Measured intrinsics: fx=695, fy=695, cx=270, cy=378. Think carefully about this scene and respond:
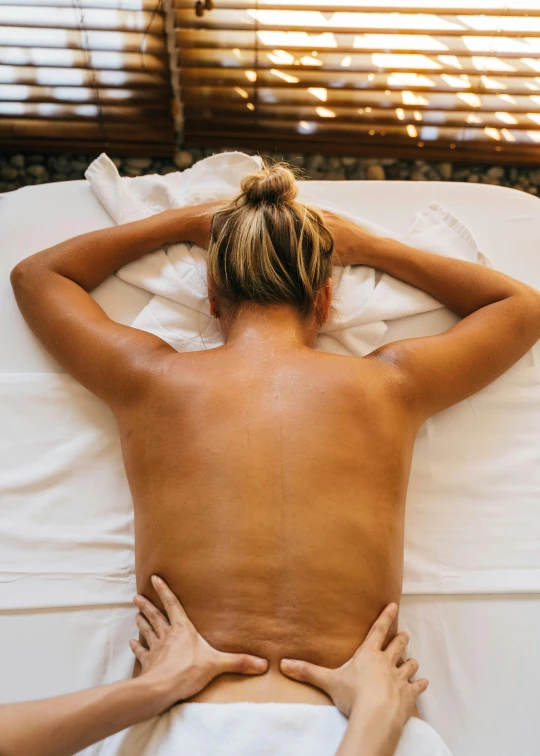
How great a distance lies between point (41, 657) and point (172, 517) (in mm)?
347

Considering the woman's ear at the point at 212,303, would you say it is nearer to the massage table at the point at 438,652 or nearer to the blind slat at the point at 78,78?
the massage table at the point at 438,652

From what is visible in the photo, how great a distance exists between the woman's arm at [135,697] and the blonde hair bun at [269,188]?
2.23 feet

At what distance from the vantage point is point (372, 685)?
3.34 ft

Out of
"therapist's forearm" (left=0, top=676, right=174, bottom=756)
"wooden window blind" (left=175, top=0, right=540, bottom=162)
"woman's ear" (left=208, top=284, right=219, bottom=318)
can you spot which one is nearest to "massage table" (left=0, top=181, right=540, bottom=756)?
"therapist's forearm" (left=0, top=676, right=174, bottom=756)

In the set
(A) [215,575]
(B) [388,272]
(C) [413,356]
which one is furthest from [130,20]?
(A) [215,575]

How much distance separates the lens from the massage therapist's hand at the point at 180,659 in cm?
102

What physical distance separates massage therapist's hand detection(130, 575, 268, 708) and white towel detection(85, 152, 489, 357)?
52cm

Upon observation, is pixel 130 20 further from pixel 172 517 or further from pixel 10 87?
pixel 172 517

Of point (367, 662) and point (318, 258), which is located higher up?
point (318, 258)

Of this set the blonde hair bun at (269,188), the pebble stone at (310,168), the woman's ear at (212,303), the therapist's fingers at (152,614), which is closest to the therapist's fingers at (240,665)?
the therapist's fingers at (152,614)

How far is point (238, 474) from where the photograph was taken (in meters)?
1.07

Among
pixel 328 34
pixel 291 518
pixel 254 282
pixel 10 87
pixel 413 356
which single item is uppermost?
pixel 328 34

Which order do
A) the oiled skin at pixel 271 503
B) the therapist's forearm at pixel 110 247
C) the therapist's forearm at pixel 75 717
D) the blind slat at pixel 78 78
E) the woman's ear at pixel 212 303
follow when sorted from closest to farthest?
the therapist's forearm at pixel 75 717 < the oiled skin at pixel 271 503 < the woman's ear at pixel 212 303 < the therapist's forearm at pixel 110 247 < the blind slat at pixel 78 78

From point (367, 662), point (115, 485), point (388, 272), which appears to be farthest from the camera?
point (388, 272)
